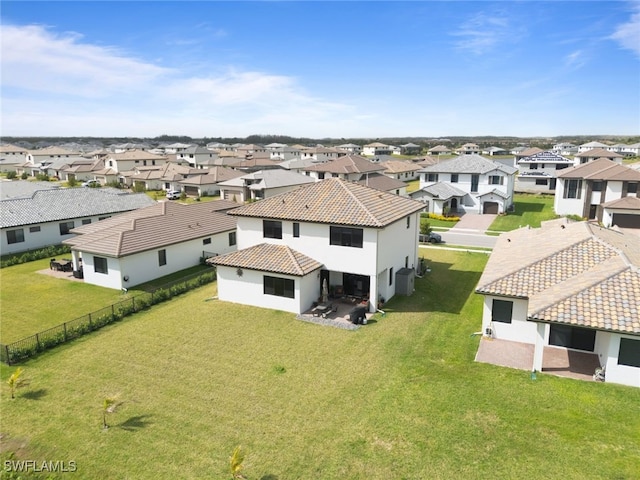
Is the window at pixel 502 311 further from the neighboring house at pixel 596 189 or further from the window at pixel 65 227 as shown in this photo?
the window at pixel 65 227

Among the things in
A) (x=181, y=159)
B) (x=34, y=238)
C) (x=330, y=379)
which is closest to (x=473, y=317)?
(x=330, y=379)

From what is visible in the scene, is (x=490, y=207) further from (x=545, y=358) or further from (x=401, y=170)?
(x=545, y=358)

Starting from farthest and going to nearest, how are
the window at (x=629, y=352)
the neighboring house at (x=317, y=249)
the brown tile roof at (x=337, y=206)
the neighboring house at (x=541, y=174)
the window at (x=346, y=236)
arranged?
the neighboring house at (x=541, y=174) < the brown tile roof at (x=337, y=206) < the window at (x=346, y=236) < the neighboring house at (x=317, y=249) < the window at (x=629, y=352)

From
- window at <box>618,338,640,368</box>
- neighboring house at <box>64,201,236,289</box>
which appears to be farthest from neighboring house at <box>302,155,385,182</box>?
window at <box>618,338,640,368</box>

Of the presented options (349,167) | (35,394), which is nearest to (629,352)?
(35,394)

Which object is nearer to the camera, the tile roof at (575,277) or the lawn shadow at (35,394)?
the tile roof at (575,277)

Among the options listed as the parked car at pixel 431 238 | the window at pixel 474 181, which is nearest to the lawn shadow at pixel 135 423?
the parked car at pixel 431 238
